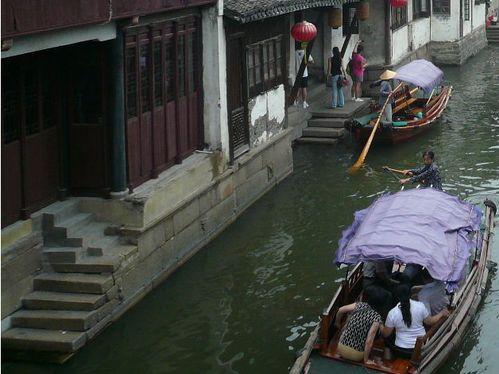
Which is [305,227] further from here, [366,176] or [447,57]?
[447,57]

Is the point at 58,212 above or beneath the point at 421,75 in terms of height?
beneath

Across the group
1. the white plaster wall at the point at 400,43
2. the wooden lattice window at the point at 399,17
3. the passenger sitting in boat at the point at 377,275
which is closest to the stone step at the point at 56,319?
the passenger sitting in boat at the point at 377,275

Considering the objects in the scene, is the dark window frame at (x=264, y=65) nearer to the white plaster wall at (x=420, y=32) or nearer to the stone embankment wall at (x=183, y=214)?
the stone embankment wall at (x=183, y=214)

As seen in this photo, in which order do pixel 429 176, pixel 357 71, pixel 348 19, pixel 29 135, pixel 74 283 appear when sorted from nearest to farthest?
pixel 74 283, pixel 29 135, pixel 429 176, pixel 357 71, pixel 348 19

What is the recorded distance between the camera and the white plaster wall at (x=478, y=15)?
1733 inches

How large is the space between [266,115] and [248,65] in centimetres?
148

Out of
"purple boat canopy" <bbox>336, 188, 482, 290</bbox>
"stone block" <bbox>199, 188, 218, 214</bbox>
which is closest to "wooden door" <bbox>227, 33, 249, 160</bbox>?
"stone block" <bbox>199, 188, 218, 214</bbox>

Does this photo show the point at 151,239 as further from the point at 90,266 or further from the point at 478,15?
the point at 478,15

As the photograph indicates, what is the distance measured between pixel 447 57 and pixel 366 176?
20405mm

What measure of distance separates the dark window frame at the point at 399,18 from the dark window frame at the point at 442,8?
562 cm

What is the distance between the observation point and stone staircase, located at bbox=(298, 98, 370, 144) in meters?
24.5

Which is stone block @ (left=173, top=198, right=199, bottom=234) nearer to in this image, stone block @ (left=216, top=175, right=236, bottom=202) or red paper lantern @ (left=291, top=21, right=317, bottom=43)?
stone block @ (left=216, top=175, right=236, bottom=202)

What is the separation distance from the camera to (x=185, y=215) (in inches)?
608

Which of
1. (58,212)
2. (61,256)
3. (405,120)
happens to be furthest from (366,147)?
(61,256)
